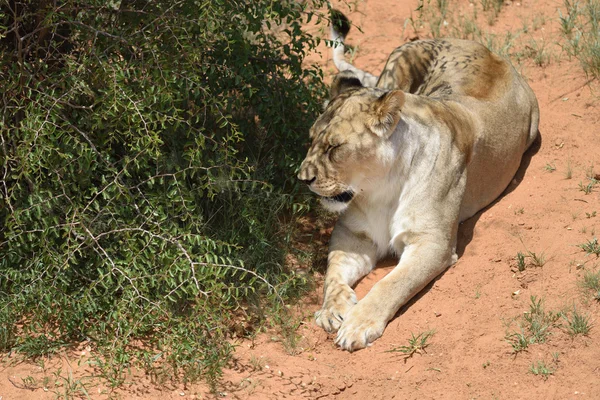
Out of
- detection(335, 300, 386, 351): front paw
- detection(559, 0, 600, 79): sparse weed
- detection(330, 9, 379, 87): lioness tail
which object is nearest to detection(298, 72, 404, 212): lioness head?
detection(335, 300, 386, 351): front paw

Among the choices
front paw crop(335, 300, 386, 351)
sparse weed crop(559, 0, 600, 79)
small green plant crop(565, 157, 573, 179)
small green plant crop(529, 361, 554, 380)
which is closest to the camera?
small green plant crop(529, 361, 554, 380)

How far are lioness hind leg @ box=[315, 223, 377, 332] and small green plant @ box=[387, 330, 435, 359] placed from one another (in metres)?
0.39

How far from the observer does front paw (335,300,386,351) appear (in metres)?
5.00

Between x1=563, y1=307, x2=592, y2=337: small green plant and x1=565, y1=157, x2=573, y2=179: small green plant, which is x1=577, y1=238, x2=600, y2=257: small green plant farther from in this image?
x1=565, y1=157, x2=573, y2=179: small green plant

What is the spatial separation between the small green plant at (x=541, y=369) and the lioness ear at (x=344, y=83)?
198cm

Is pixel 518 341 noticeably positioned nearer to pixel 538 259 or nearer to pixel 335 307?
pixel 538 259

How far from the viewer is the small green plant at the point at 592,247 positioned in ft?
17.0

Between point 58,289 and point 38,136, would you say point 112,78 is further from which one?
point 58,289

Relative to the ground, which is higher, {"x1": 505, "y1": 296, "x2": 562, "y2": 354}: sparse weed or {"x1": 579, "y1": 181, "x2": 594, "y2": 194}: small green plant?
{"x1": 579, "y1": 181, "x2": 594, "y2": 194}: small green plant

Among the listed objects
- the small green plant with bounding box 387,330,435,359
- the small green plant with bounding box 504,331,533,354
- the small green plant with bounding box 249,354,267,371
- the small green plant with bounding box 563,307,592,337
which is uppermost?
the small green plant with bounding box 563,307,592,337

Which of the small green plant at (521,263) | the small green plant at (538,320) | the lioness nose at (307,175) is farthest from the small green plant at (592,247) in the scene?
the lioness nose at (307,175)

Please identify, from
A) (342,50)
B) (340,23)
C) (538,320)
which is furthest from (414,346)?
(342,50)

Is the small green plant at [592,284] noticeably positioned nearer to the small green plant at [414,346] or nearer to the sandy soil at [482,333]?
the sandy soil at [482,333]

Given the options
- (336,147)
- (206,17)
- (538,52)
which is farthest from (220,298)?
(538,52)
